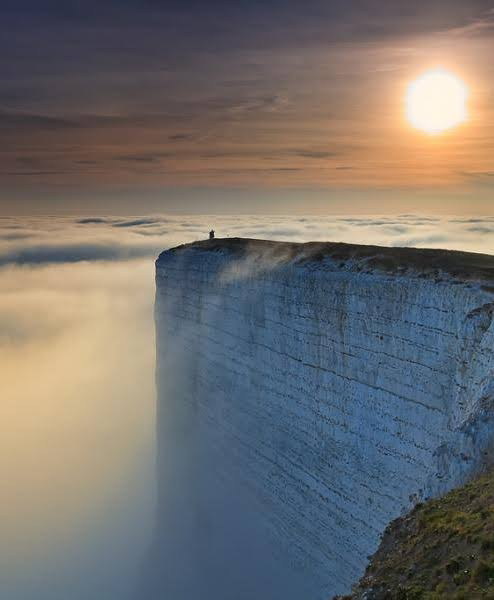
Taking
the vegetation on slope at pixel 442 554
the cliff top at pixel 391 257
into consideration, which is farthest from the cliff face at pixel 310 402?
the vegetation on slope at pixel 442 554

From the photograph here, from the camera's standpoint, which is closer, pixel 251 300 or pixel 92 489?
pixel 251 300

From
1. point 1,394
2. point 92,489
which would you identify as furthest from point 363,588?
point 1,394

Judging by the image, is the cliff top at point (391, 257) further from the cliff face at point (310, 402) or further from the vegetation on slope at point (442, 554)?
the vegetation on slope at point (442, 554)

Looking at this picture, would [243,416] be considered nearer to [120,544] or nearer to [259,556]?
[259,556]

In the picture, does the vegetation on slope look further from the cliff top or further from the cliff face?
the cliff top

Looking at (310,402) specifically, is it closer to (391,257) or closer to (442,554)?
(391,257)

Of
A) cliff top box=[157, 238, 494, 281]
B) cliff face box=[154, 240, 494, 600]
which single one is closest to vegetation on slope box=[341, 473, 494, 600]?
cliff face box=[154, 240, 494, 600]
